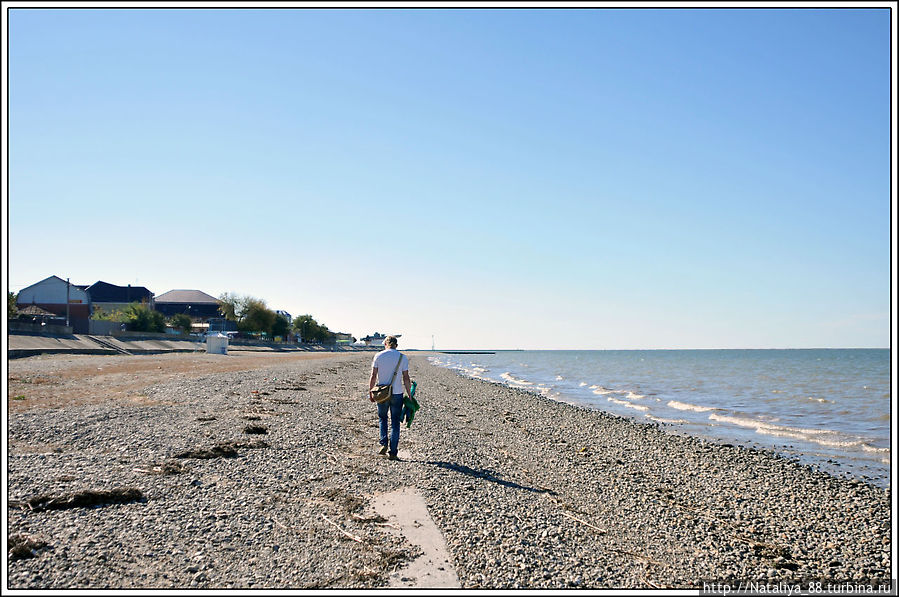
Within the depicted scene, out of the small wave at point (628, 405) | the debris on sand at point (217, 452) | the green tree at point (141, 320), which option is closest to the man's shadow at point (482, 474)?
the debris on sand at point (217, 452)

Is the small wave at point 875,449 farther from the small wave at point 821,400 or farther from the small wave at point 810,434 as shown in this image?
the small wave at point 821,400

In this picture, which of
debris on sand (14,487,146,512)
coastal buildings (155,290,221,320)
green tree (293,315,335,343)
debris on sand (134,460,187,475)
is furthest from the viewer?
green tree (293,315,335,343)

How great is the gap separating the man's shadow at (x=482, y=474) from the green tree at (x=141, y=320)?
7905 centimetres

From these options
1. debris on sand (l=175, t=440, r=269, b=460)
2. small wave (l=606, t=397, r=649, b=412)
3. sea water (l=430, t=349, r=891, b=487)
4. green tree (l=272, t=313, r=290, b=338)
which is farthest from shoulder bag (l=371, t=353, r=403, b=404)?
green tree (l=272, t=313, r=290, b=338)

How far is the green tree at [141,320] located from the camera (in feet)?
253

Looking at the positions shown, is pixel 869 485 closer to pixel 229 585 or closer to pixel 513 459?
pixel 513 459

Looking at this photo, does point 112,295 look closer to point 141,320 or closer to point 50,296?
point 50,296

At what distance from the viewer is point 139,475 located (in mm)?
8570

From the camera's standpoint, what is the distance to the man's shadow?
10109 millimetres

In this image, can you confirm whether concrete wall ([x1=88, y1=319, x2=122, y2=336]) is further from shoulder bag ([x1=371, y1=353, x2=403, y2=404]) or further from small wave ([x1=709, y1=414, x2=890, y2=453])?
small wave ([x1=709, y1=414, x2=890, y2=453])

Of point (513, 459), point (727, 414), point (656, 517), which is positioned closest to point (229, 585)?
point (656, 517)

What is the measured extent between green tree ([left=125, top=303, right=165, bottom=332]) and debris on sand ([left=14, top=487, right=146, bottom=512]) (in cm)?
7954

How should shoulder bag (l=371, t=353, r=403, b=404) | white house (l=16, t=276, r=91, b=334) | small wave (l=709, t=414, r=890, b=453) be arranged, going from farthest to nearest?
white house (l=16, t=276, r=91, b=334), small wave (l=709, t=414, r=890, b=453), shoulder bag (l=371, t=353, r=403, b=404)

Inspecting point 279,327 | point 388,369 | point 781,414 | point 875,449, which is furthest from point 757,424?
point 279,327
